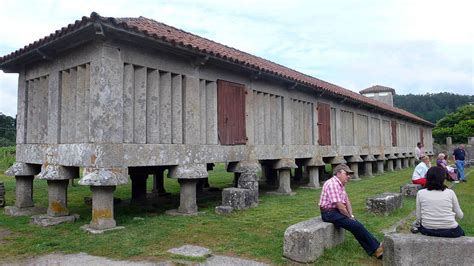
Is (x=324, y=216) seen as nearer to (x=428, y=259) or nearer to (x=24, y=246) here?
(x=428, y=259)

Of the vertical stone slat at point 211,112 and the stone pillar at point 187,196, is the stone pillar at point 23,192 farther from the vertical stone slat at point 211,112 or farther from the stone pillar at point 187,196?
the vertical stone slat at point 211,112

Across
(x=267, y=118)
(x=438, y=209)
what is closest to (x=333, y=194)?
(x=438, y=209)

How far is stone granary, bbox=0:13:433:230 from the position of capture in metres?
6.96

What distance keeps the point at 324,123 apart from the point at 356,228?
977 cm

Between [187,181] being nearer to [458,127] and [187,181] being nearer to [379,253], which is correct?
[379,253]

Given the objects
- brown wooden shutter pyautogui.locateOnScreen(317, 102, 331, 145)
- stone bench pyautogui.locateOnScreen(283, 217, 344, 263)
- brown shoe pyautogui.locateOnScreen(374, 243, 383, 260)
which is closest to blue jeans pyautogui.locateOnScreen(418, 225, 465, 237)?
brown shoe pyautogui.locateOnScreen(374, 243, 383, 260)

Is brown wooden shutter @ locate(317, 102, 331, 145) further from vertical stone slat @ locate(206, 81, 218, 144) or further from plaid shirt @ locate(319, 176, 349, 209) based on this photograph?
plaid shirt @ locate(319, 176, 349, 209)

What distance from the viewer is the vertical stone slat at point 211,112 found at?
9391 mm

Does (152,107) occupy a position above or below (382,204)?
above

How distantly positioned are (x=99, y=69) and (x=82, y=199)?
6.05 metres

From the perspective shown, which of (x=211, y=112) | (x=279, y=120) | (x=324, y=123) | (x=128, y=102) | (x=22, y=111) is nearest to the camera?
(x=128, y=102)

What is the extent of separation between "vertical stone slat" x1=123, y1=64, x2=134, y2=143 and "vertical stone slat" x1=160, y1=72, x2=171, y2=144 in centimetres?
82

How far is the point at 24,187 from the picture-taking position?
959cm

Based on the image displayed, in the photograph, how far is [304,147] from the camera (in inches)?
525
